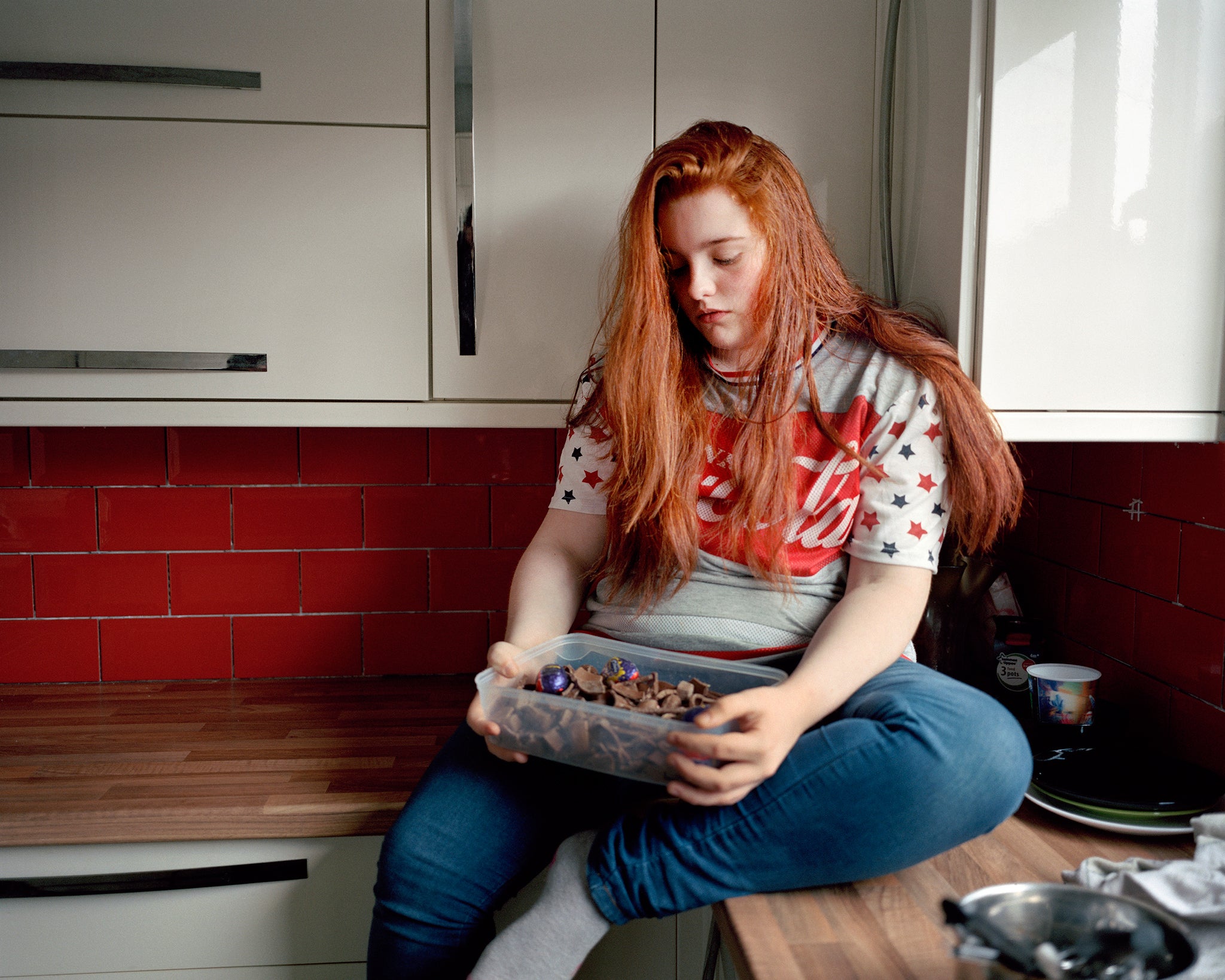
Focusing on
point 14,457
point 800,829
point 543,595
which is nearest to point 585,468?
point 543,595

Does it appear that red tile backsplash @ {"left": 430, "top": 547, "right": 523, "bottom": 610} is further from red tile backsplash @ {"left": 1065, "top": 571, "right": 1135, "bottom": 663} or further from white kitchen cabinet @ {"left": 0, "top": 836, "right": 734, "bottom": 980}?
red tile backsplash @ {"left": 1065, "top": 571, "right": 1135, "bottom": 663}

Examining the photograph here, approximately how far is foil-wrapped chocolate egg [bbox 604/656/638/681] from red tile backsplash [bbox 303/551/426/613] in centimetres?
69

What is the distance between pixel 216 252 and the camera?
1164 mm

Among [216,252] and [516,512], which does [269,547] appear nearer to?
[516,512]

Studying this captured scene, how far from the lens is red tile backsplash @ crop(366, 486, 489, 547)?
1.56 metres

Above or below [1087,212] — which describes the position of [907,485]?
A: below

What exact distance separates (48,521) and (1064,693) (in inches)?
60.2

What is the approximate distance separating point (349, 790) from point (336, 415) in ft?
1.52

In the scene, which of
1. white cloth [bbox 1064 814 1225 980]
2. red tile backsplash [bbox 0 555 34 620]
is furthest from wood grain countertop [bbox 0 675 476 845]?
white cloth [bbox 1064 814 1225 980]

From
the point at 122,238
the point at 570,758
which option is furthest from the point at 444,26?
the point at 570,758

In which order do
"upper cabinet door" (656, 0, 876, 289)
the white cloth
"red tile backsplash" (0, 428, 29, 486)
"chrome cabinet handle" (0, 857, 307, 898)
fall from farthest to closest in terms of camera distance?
1. "red tile backsplash" (0, 428, 29, 486)
2. "upper cabinet door" (656, 0, 876, 289)
3. "chrome cabinet handle" (0, 857, 307, 898)
4. the white cloth

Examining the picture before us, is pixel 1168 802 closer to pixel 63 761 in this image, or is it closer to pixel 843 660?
pixel 843 660

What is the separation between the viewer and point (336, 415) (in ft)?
3.92

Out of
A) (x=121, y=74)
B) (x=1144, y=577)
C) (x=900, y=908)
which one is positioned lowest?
(x=900, y=908)
